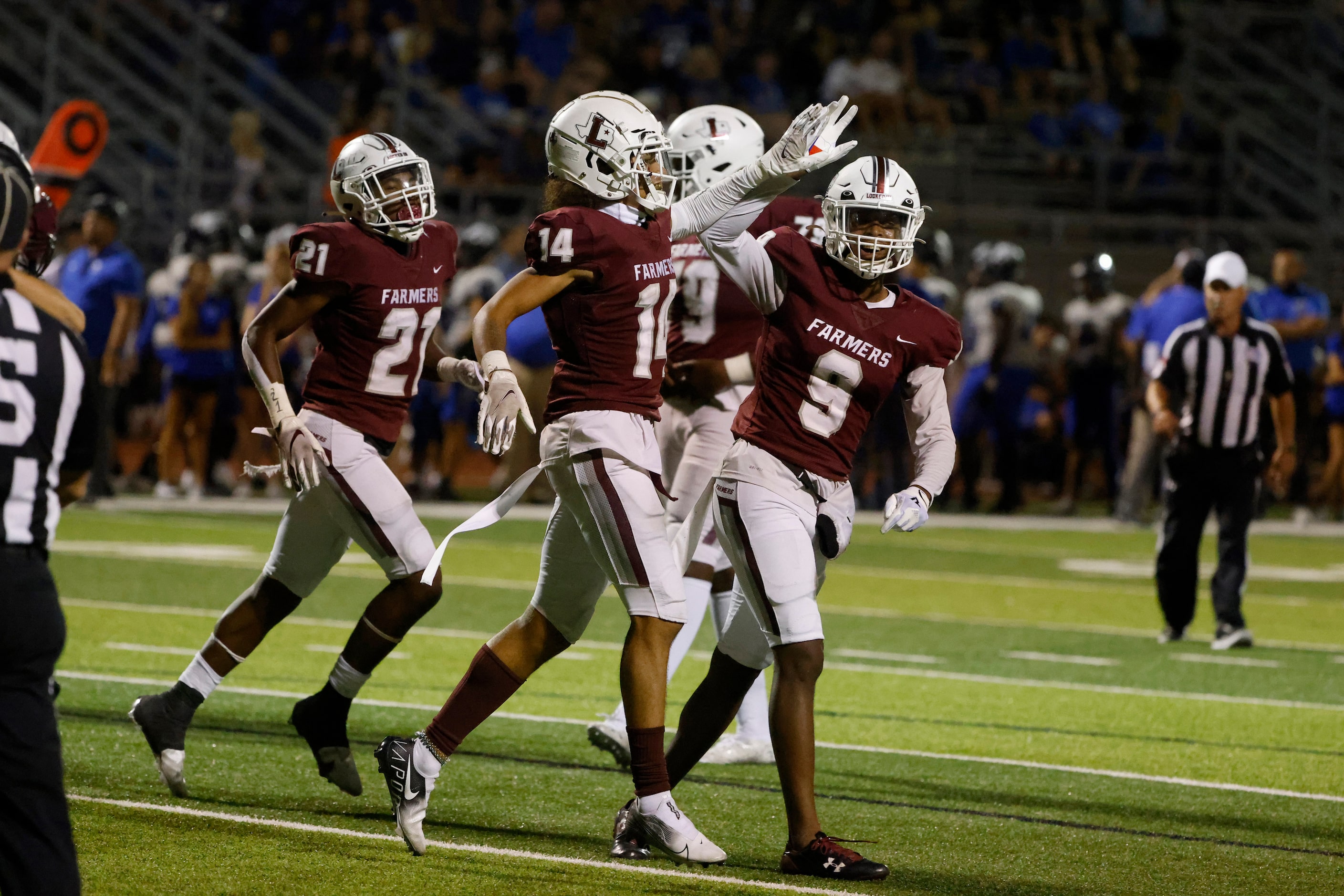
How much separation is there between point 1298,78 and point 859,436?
54.4 feet

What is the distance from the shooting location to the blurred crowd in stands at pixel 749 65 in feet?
59.9

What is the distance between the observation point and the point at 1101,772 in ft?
20.4

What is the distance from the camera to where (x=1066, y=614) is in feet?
33.4

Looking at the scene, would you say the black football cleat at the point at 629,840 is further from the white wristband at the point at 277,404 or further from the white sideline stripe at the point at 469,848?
the white wristband at the point at 277,404

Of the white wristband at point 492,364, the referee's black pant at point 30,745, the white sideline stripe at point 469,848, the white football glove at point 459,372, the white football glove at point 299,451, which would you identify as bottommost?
the white sideline stripe at point 469,848

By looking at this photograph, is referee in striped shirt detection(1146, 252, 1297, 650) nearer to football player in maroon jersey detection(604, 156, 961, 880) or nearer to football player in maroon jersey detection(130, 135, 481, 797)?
football player in maroon jersey detection(604, 156, 961, 880)

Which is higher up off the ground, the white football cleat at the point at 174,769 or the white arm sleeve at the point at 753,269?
the white arm sleeve at the point at 753,269

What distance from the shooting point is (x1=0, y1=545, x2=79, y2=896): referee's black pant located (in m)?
3.29

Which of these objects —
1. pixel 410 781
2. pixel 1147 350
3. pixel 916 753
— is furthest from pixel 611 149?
pixel 1147 350

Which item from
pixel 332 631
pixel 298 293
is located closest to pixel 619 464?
pixel 298 293

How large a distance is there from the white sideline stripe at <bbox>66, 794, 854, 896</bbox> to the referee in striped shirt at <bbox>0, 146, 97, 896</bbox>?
1542mm

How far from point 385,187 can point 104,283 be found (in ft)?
25.4

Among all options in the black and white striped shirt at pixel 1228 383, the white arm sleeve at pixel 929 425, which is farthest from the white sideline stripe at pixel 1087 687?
the white arm sleeve at pixel 929 425

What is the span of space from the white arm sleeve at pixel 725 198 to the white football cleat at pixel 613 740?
71.3 inches
